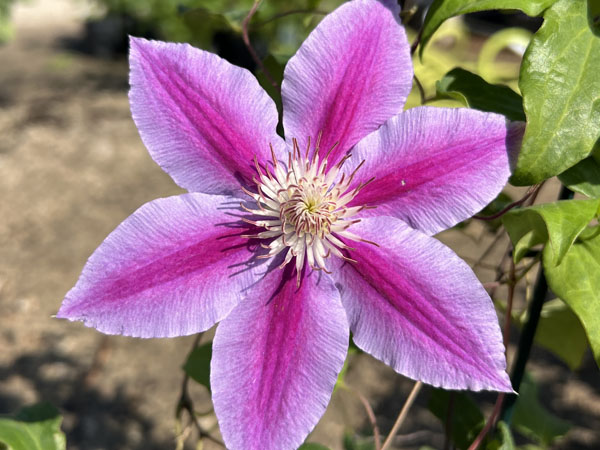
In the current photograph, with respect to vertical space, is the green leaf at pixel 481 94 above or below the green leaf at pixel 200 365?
above

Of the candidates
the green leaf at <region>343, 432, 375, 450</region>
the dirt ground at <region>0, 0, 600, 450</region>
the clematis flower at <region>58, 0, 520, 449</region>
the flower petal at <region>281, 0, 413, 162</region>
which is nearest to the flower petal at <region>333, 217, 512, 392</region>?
the clematis flower at <region>58, 0, 520, 449</region>

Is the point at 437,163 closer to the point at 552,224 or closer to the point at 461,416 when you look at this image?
the point at 552,224

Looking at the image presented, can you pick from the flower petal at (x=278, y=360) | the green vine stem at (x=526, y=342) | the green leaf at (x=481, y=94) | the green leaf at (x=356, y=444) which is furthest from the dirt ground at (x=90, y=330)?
the flower petal at (x=278, y=360)

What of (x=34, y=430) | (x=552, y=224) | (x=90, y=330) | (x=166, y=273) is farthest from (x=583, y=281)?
(x=90, y=330)

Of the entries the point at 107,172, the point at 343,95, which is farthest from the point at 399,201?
the point at 107,172

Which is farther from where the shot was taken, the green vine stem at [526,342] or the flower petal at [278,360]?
the green vine stem at [526,342]

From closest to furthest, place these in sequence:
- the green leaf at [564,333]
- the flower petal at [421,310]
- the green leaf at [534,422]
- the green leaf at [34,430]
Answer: the flower petal at [421,310]
the green leaf at [34,430]
the green leaf at [564,333]
the green leaf at [534,422]

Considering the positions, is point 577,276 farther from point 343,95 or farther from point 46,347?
point 46,347

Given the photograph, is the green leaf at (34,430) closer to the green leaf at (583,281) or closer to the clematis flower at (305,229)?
the clematis flower at (305,229)
